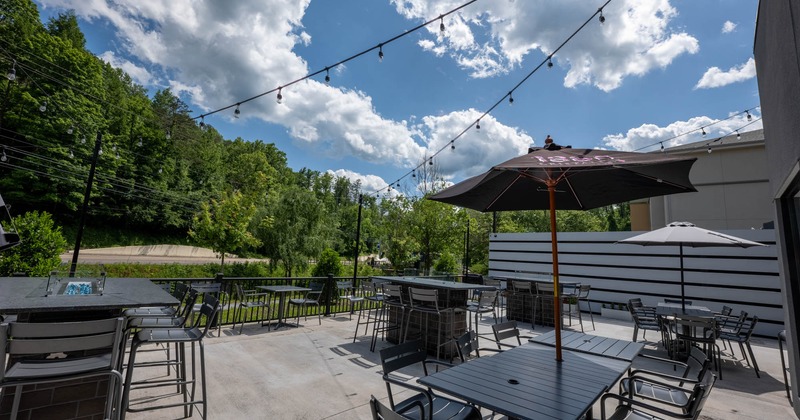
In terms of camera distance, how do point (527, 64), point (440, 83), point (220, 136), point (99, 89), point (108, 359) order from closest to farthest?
1. point (108, 359)
2. point (527, 64)
3. point (440, 83)
4. point (99, 89)
5. point (220, 136)

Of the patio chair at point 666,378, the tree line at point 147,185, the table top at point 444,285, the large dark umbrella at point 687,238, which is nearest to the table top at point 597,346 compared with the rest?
the patio chair at point 666,378

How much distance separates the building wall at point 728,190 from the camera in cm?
1127

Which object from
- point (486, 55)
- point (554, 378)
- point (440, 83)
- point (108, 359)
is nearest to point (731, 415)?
point (554, 378)

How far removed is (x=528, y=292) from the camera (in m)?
7.57

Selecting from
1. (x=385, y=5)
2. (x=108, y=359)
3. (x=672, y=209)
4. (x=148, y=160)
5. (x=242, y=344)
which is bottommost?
(x=242, y=344)

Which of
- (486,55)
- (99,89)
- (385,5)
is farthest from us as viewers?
(99,89)

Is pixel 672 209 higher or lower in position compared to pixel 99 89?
lower

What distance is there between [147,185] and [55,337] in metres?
32.1

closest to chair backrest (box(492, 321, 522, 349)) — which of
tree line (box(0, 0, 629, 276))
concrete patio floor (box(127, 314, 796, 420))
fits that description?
concrete patio floor (box(127, 314, 796, 420))

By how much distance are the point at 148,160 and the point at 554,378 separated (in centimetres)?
3406

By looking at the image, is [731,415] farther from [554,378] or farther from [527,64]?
[527,64]

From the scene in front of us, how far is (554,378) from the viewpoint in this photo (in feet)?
6.63

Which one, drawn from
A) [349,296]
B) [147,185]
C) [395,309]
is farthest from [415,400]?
[147,185]

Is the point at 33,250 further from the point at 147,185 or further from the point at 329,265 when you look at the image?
the point at 147,185
